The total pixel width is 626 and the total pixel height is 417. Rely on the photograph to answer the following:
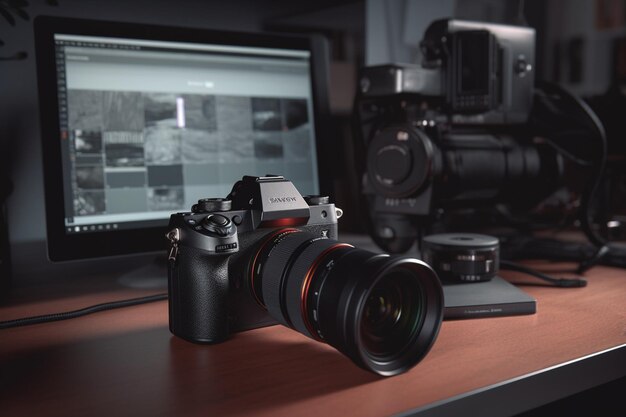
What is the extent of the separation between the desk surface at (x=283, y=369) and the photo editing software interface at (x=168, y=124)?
0.63ft

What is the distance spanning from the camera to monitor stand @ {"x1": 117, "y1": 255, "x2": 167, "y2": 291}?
0.82m

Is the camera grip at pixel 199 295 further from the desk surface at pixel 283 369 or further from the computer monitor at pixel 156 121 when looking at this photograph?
Result: the computer monitor at pixel 156 121

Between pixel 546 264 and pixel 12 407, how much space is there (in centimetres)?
77

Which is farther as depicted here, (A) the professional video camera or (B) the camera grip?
(A) the professional video camera

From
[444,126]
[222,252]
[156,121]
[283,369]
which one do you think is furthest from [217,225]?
[444,126]

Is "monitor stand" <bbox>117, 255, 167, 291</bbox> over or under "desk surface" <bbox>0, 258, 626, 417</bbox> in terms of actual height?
over

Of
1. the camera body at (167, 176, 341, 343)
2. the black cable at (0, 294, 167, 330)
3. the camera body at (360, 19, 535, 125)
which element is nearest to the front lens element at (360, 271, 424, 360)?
the camera body at (167, 176, 341, 343)

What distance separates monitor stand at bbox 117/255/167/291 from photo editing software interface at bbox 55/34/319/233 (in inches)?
3.1

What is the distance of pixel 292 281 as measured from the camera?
1.78 ft

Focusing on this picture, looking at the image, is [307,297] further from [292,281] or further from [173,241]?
[173,241]

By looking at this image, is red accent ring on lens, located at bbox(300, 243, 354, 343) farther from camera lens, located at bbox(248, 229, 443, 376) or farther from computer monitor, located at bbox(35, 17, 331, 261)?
computer monitor, located at bbox(35, 17, 331, 261)

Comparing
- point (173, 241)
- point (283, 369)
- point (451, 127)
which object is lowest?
point (283, 369)

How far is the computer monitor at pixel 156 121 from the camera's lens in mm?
773

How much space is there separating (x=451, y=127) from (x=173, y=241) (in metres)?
0.53
